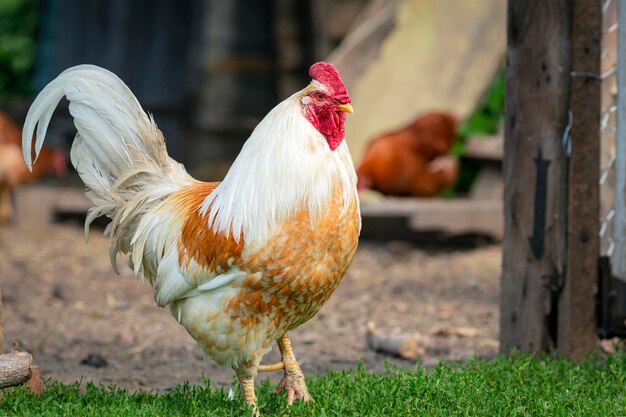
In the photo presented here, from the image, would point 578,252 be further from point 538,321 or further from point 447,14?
point 447,14

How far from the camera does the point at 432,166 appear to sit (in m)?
8.82

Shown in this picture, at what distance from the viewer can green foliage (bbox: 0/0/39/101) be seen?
1271cm

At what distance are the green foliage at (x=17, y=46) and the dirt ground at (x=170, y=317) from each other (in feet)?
14.8

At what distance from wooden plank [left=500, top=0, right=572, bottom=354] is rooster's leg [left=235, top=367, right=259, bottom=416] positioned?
1628mm

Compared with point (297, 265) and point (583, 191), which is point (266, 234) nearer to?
point (297, 265)

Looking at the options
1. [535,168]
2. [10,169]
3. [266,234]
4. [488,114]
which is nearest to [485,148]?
[488,114]

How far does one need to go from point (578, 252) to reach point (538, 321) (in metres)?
0.42

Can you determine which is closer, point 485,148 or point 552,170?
point 552,170

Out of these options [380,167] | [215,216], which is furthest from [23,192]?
[215,216]

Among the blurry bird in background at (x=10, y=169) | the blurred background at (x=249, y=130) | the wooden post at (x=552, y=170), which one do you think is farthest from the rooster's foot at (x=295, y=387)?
the blurry bird in background at (x=10, y=169)

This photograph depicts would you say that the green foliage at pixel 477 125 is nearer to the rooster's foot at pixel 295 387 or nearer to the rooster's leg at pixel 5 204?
the rooster's leg at pixel 5 204

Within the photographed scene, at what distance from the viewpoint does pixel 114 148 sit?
417cm

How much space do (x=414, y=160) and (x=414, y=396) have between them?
4.85m

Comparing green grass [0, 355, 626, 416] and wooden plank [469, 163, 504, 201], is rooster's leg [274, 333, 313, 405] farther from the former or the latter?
wooden plank [469, 163, 504, 201]
